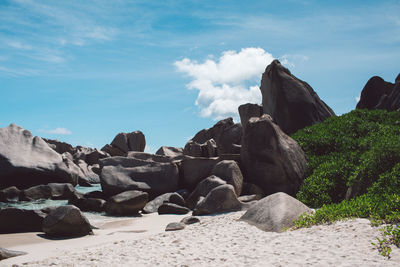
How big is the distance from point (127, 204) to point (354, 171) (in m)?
7.72

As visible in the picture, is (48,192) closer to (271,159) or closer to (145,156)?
(145,156)

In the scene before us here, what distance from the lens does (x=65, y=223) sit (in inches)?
393

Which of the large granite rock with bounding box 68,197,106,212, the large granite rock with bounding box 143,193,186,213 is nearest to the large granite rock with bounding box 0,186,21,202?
the large granite rock with bounding box 68,197,106,212

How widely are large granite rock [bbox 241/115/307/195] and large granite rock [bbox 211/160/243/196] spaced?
89cm

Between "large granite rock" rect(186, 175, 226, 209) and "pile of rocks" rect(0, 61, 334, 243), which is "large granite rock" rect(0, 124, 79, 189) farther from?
"large granite rock" rect(186, 175, 226, 209)

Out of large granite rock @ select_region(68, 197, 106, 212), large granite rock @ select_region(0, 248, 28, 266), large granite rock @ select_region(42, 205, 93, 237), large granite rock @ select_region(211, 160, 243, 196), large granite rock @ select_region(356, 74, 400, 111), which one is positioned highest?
large granite rock @ select_region(356, 74, 400, 111)

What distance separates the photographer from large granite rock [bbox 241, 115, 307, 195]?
1391cm

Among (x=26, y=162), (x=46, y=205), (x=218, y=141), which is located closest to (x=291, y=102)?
(x=218, y=141)

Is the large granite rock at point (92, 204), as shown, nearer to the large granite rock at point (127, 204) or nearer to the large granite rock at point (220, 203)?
the large granite rock at point (127, 204)

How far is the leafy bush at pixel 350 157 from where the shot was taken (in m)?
10.1

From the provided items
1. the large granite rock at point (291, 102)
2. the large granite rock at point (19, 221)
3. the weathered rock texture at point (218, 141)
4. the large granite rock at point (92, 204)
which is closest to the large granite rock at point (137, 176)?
the large granite rock at point (92, 204)

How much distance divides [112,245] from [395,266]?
18.2 feet

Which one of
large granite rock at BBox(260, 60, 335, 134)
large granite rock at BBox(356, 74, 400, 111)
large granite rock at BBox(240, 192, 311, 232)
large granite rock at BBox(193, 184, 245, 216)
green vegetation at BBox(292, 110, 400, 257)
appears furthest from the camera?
large granite rock at BBox(356, 74, 400, 111)

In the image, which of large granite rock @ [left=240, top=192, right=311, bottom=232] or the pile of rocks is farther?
the pile of rocks
